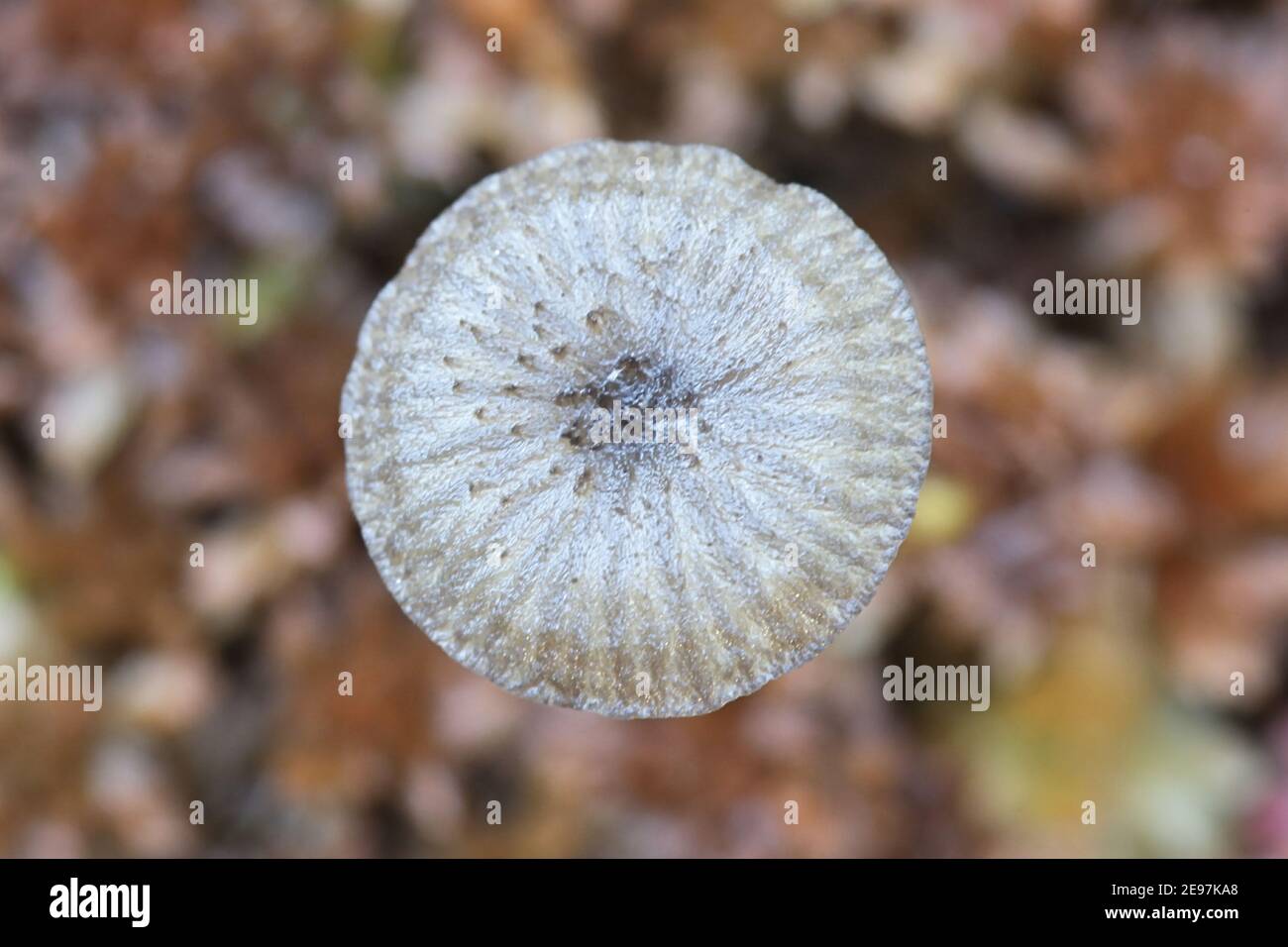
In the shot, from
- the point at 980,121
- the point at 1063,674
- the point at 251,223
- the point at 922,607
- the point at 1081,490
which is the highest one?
the point at 980,121

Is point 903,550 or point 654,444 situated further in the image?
point 903,550

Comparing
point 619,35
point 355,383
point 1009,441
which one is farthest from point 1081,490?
point 355,383

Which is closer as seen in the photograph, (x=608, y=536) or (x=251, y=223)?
(x=608, y=536)

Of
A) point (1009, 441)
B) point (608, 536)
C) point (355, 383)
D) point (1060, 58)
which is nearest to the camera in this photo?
point (608, 536)

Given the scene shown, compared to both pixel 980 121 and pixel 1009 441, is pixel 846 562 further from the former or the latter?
pixel 980 121

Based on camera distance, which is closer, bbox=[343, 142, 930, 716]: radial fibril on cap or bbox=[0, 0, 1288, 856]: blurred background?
bbox=[343, 142, 930, 716]: radial fibril on cap
